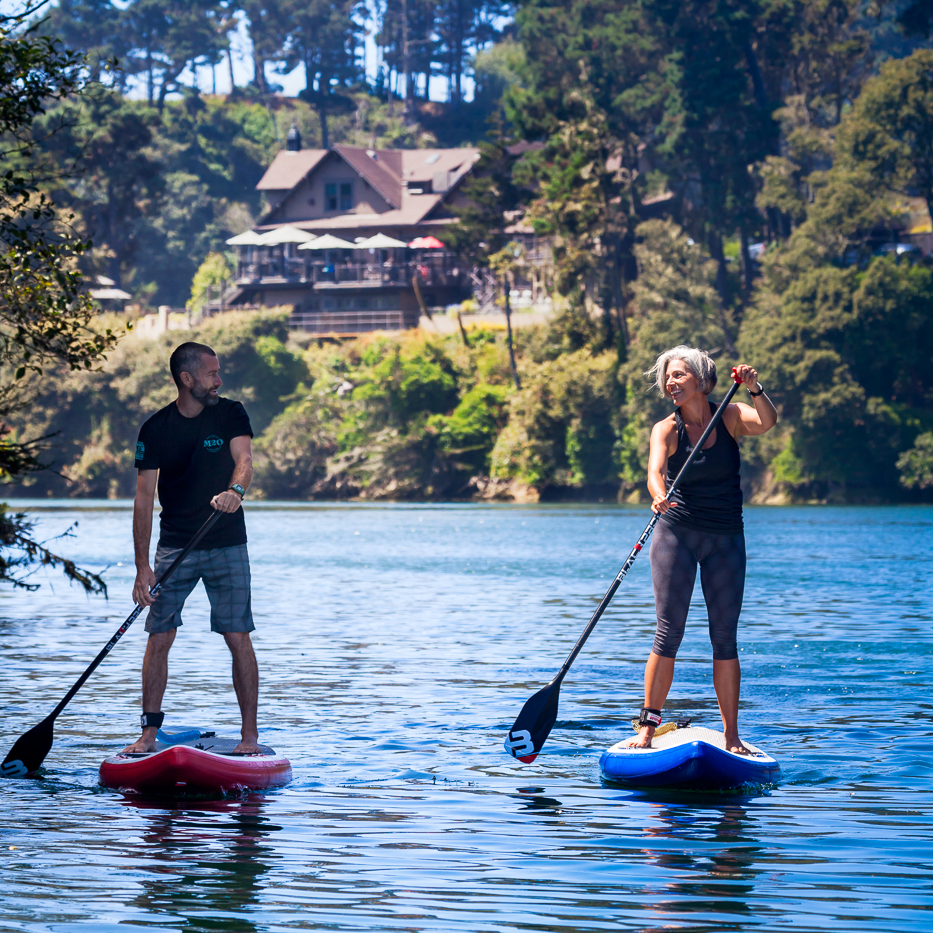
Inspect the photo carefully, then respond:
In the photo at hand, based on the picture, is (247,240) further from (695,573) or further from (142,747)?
(695,573)

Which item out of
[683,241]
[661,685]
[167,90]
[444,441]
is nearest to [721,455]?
[661,685]

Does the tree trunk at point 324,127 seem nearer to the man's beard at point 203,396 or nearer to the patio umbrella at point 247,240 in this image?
the patio umbrella at point 247,240

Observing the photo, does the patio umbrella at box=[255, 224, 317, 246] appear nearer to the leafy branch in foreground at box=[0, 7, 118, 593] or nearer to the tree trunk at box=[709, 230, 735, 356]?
the tree trunk at box=[709, 230, 735, 356]

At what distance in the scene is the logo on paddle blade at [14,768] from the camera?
10.2m

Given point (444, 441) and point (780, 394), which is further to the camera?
point (444, 441)

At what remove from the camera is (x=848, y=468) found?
63.6 metres

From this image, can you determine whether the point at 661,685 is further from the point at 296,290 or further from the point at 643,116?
the point at 296,290

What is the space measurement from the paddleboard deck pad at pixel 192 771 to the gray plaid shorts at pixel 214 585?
0.73m

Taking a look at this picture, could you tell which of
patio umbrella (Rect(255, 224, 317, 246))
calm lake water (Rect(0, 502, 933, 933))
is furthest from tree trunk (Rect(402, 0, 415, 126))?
calm lake water (Rect(0, 502, 933, 933))

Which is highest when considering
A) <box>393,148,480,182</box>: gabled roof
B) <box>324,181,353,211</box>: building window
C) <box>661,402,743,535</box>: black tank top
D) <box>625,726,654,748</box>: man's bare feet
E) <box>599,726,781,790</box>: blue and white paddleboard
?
<box>393,148,480,182</box>: gabled roof

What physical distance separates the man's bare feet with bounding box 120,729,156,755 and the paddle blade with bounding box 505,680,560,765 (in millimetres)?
2156

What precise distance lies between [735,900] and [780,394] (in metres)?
57.5

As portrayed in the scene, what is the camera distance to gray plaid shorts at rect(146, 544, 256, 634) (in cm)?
977

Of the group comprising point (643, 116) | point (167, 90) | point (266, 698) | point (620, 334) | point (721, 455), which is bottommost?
point (266, 698)
